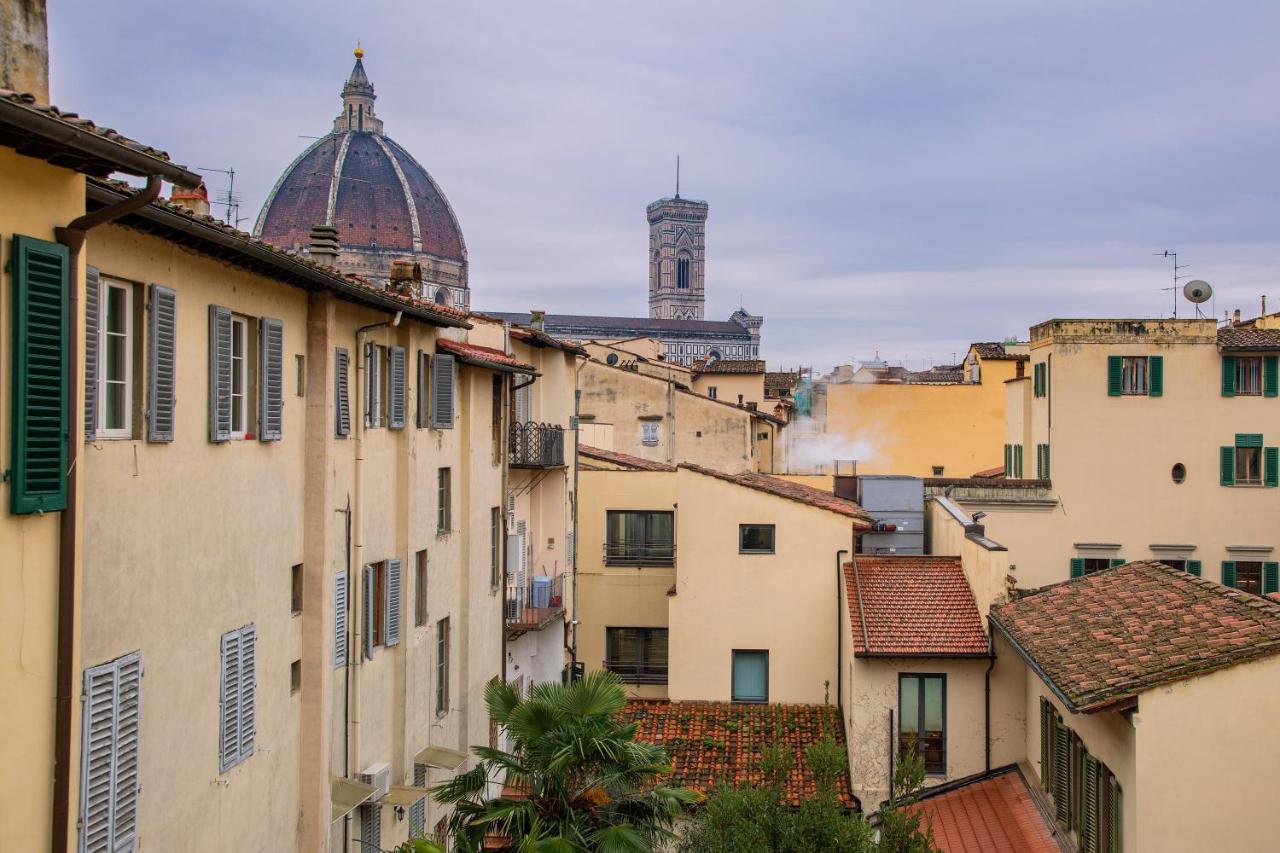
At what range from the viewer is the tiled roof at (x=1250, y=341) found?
3031 cm

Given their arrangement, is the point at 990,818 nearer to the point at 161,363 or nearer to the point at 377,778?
the point at 377,778

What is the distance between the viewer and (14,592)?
6.82 meters

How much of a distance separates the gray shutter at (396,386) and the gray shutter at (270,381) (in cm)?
329

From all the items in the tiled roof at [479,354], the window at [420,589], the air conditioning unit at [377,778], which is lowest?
the air conditioning unit at [377,778]

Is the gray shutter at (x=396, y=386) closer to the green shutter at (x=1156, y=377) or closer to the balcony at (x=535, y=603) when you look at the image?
the balcony at (x=535, y=603)

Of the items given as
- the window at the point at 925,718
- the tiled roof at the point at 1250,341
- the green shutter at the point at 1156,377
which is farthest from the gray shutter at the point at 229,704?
the tiled roof at the point at 1250,341

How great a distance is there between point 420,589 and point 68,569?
390 inches

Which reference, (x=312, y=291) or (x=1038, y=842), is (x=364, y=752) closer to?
(x=312, y=291)

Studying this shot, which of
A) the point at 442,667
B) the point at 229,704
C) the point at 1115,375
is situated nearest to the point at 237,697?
the point at 229,704

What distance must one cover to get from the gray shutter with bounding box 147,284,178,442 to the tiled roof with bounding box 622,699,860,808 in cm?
1386

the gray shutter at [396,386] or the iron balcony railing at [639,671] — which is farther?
the iron balcony railing at [639,671]

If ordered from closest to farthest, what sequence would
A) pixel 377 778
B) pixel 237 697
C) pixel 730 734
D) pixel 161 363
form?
pixel 161 363
pixel 237 697
pixel 377 778
pixel 730 734

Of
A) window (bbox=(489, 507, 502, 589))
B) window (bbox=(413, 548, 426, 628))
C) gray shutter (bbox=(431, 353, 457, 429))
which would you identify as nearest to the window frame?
window (bbox=(489, 507, 502, 589))

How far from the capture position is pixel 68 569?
733 cm
